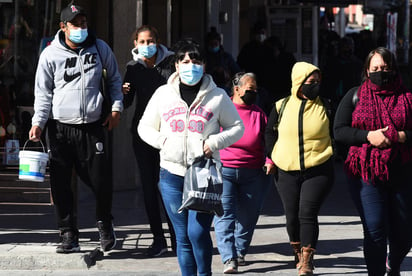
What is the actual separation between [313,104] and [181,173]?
1549 millimetres

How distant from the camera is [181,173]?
21.9 feet

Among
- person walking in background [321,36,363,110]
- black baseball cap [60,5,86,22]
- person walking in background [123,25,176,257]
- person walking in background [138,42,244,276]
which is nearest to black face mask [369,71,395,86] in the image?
person walking in background [138,42,244,276]

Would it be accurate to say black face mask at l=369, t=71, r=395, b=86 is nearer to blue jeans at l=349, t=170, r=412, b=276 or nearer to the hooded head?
blue jeans at l=349, t=170, r=412, b=276

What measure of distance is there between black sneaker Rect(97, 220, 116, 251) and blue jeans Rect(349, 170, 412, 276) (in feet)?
7.83

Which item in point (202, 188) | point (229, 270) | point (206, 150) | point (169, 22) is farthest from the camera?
point (169, 22)

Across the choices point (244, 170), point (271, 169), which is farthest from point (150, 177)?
point (271, 169)

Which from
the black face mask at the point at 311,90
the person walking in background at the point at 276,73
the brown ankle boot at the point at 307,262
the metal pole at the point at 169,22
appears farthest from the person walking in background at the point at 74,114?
the person walking in background at the point at 276,73

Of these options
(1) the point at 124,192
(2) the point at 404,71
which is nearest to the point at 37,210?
(1) the point at 124,192

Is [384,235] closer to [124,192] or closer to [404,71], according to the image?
[124,192]

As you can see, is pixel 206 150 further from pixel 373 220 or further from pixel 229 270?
pixel 229 270

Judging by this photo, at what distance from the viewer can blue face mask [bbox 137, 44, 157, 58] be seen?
28.1ft

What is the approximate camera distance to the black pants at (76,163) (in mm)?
8250

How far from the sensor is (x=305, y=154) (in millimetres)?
7676

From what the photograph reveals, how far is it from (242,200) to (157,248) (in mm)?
853
